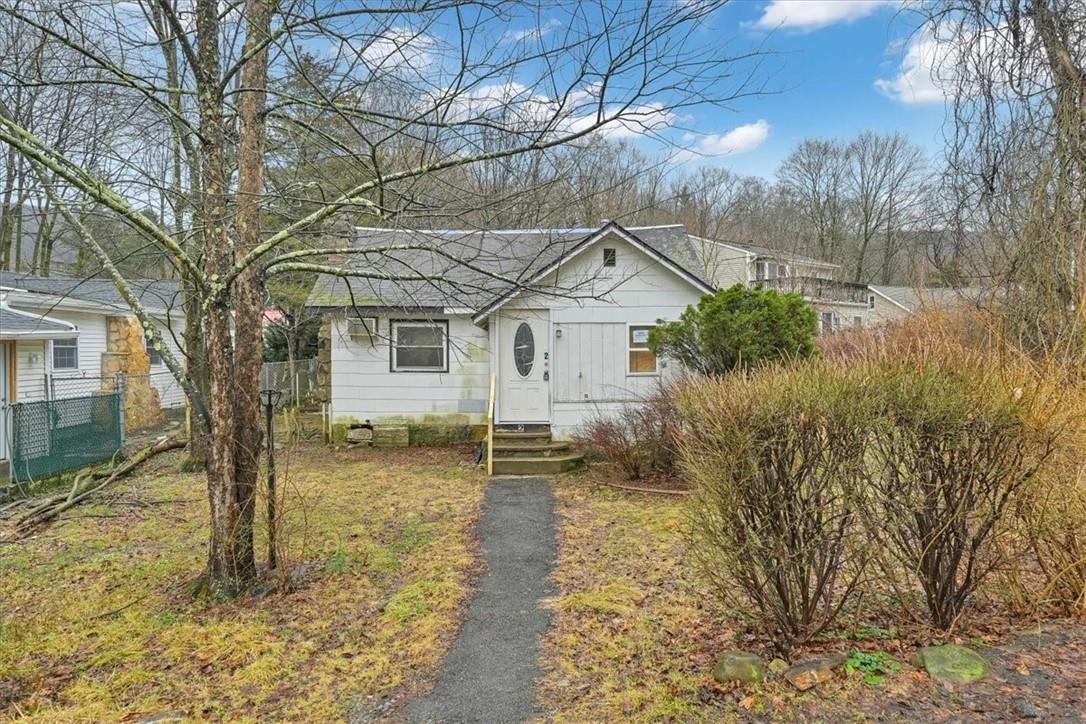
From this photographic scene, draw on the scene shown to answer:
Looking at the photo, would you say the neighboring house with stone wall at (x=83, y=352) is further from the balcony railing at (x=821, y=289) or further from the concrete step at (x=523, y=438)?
the balcony railing at (x=821, y=289)

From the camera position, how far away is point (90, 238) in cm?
569

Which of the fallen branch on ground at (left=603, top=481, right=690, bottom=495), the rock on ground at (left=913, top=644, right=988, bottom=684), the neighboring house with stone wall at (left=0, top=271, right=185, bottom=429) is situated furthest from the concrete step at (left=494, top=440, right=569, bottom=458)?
the rock on ground at (left=913, top=644, right=988, bottom=684)

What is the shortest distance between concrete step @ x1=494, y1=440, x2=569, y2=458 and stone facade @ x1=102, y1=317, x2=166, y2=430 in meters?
11.2

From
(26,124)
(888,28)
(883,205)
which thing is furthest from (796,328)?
(883,205)

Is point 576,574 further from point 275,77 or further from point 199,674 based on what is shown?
point 275,77

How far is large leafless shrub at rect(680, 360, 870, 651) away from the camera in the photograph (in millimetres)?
3393

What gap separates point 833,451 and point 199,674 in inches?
165

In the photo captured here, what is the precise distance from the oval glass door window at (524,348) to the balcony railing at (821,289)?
9.79 metres

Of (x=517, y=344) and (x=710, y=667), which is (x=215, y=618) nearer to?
(x=710, y=667)

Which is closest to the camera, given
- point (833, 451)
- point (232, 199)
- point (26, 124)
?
point (833, 451)

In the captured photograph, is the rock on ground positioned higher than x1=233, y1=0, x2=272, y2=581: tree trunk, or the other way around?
x1=233, y1=0, x2=272, y2=581: tree trunk

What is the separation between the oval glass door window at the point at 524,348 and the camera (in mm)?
12000

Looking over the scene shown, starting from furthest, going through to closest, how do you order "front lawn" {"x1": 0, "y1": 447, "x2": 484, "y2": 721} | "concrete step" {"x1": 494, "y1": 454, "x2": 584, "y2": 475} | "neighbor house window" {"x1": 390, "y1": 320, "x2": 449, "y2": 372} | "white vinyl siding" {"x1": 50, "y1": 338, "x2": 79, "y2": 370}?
"white vinyl siding" {"x1": 50, "y1": 338, "x2": 79, "y2": 370} < "neighbor house window" {"x1": 390, "y1": 320, "x2": 449, "y2": 372} < "concrete step" {"x1": 494, "y1": 454, "x2": 584, "y2": 475} < "front lawn" {"x1": 0, "y1": 447, "x2": 484, "y2": 721}

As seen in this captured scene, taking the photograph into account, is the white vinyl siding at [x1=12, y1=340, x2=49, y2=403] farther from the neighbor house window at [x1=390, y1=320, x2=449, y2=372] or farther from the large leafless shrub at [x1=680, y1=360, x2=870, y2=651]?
the large leafless shrub at [x1=680, y1=360, x2=870, y2=651]
